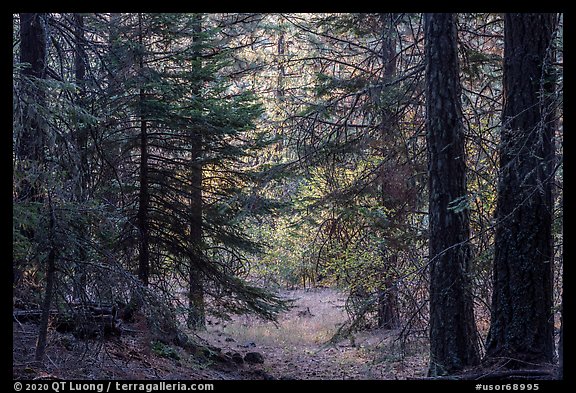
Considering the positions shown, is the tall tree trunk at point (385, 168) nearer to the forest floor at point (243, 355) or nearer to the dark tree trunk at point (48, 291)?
the forest floor at point (243, 355)

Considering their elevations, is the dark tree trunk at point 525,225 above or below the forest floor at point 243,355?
above

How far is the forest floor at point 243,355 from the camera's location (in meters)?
6.88

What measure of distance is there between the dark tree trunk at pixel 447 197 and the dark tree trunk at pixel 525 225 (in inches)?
45.2

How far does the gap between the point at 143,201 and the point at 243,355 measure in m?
4.18

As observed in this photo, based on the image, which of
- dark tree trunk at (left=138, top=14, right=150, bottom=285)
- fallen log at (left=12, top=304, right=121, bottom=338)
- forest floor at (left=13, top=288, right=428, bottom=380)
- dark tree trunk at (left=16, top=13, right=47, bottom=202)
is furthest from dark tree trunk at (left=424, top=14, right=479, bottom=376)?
dark tree trunk at (left=138, top=14, right=150, bottom=285)

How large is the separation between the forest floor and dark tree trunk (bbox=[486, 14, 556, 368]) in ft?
4.88

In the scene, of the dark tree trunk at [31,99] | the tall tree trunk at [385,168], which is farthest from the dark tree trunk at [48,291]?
the tall tree trunk at [385,168]

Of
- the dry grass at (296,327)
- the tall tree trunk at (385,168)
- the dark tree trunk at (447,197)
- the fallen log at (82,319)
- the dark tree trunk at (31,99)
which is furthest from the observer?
the dry grass at (296,327)

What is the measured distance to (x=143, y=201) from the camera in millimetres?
10867

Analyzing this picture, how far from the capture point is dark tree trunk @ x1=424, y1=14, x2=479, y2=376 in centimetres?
725

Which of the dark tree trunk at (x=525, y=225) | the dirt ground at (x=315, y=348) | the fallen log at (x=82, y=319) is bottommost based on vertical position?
the dirt ground at (x=315, y=348)

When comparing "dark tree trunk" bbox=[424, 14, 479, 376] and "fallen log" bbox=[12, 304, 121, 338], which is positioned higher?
"dark tree trunk" bbox=[424, 14, 479, 376]

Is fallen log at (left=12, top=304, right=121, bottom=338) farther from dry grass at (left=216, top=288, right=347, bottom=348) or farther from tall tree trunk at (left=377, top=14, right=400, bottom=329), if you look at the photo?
dry grass at (left=216, top=288, right=347, bottom=348)
